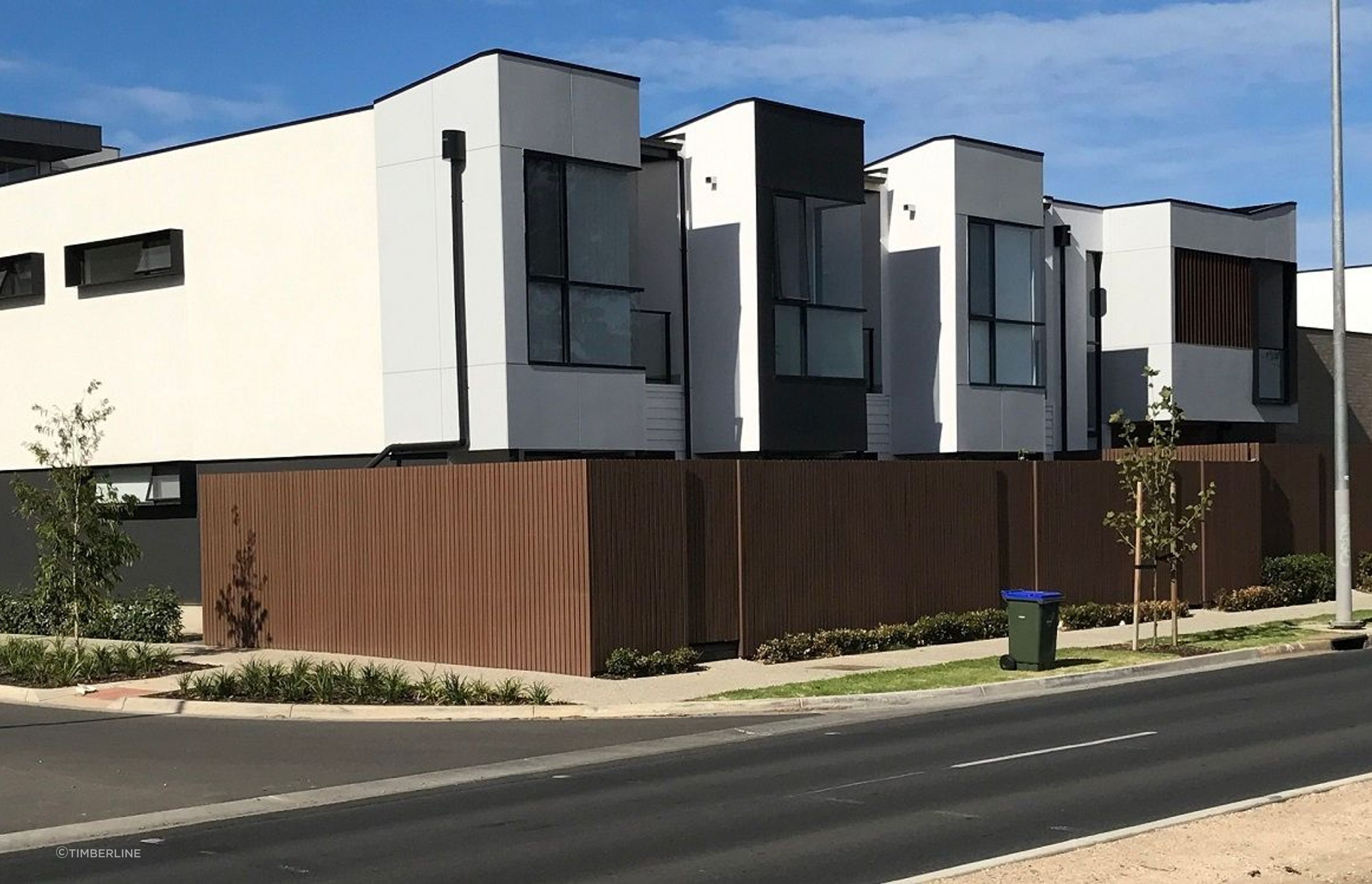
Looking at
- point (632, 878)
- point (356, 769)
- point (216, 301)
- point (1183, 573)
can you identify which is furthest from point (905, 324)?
point (632, 878)

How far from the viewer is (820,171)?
29359 mm

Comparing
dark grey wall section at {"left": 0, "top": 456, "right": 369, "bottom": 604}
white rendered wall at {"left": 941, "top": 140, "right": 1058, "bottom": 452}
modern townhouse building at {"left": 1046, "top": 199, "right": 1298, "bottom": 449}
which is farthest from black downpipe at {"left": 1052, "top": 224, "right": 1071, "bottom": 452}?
dark grey wall section at {"left": 0, "top": 456, "right": 369, "bottom": 604}

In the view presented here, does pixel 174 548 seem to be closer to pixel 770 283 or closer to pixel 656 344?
pixel 656 344

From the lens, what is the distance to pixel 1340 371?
26.0m

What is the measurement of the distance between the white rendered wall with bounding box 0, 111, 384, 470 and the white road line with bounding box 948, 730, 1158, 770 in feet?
51.7

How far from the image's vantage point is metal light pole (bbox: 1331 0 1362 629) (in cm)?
2552

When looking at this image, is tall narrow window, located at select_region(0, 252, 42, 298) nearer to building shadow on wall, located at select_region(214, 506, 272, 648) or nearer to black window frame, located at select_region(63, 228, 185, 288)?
black window frame, located at select_region(63, 228, 185, 288)

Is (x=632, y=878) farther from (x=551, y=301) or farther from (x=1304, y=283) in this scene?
(x=1304, y=283)

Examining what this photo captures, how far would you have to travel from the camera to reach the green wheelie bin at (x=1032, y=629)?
21.0 metres

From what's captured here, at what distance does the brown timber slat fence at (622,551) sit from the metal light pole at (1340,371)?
12.4ft

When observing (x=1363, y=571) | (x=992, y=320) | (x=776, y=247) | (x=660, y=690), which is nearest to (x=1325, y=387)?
(x=1363, y=571)

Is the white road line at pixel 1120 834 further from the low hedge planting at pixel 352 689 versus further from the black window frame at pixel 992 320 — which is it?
the black window frame at pixel 992 320

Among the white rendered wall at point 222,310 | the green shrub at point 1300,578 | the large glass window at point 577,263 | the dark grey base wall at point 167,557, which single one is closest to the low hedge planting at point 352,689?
the large glass window at point 577,263

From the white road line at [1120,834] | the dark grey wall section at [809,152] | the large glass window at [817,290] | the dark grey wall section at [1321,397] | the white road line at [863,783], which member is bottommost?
the white road line at [863,783]
